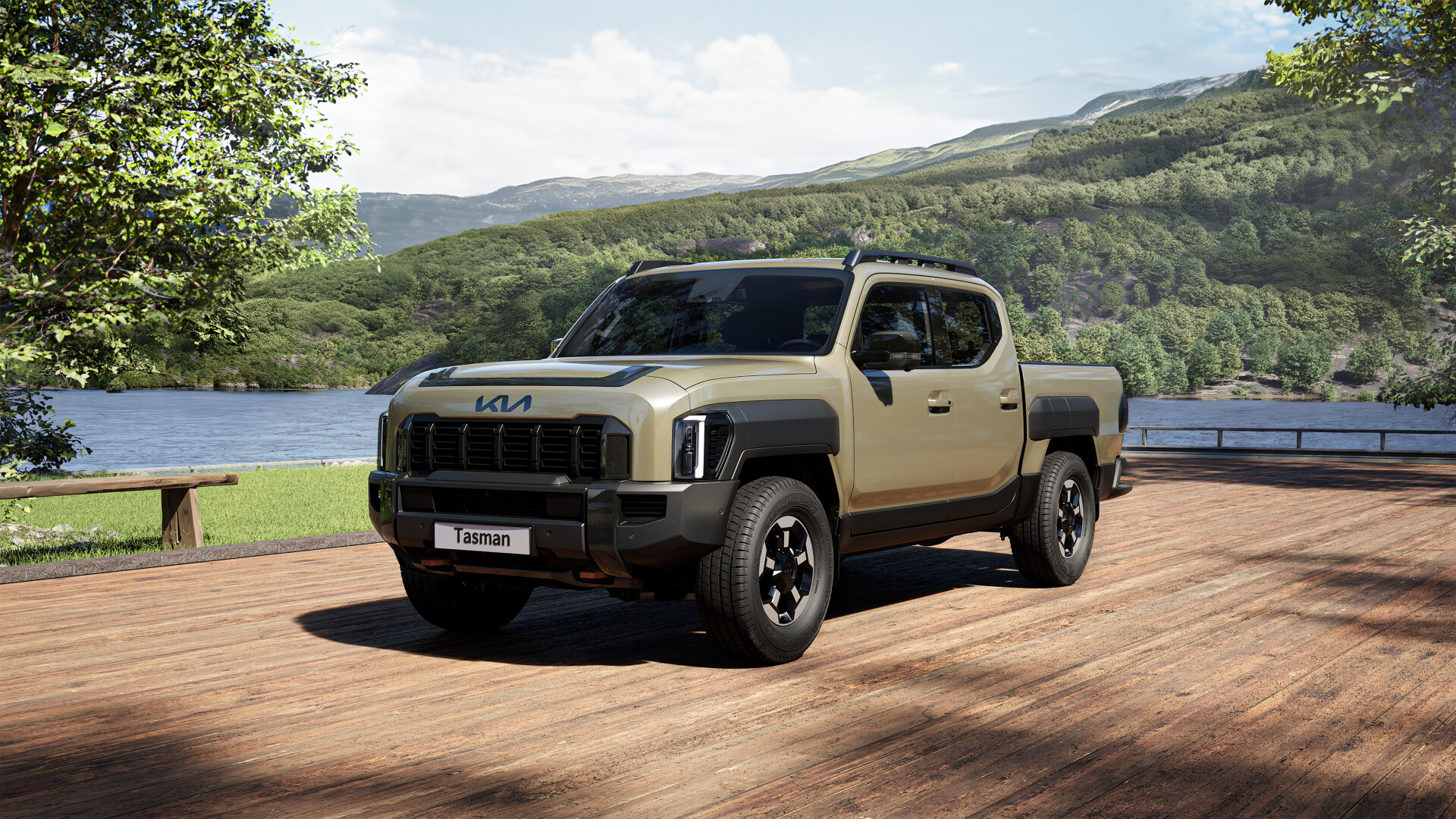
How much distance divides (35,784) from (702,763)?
7.66 feet

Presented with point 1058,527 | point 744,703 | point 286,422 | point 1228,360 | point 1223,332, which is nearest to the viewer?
point 744,703

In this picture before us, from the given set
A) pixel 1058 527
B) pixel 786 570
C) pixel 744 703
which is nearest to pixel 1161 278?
pixel 1058 527

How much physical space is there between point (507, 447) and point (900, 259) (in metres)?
3.04

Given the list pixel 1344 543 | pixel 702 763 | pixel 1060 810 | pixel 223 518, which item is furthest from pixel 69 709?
pixel 223 518

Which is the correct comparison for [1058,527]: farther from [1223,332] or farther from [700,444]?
[1223,332]

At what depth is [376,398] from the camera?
14750cm

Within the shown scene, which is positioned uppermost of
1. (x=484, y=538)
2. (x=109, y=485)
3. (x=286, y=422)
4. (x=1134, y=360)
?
(x=484, y=538)

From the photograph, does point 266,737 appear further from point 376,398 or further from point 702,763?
point 376,398

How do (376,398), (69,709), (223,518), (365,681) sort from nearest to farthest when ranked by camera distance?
(69,709)
(365,681)
(223,518)
(376,398)

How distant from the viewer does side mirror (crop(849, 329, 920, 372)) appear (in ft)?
20.8

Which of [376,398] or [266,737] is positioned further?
[376,398]

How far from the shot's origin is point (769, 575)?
6.03 meters

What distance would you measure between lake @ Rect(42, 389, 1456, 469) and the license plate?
27.7 meters

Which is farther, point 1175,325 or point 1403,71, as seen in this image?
point 1175,325
